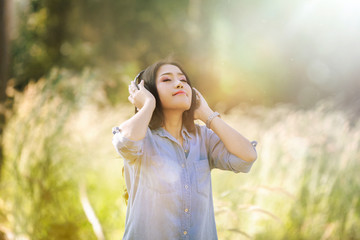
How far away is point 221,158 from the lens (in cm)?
134

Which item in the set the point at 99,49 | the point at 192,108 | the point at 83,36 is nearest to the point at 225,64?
the point at 99,49

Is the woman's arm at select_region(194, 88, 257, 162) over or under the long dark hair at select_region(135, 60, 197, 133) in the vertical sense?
under

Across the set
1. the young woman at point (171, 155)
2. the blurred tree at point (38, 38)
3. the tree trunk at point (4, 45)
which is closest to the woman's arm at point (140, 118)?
the young woman at point (171, 155)

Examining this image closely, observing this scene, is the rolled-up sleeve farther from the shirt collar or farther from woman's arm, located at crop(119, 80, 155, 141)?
the shirt collar

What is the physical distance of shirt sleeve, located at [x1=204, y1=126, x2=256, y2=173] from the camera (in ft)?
4.26

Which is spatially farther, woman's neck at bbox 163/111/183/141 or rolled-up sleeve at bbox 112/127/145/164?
woman's neck at bbox 163/111/183/141

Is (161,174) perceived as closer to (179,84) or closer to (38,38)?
(179,84)

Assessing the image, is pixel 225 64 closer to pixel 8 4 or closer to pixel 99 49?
pixel 99 49

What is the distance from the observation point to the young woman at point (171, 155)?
1.17 meters

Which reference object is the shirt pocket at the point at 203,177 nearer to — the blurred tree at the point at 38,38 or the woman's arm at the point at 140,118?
the woman's arm at the point at 140,118

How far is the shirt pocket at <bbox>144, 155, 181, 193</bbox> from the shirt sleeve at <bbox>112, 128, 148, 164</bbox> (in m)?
0.08

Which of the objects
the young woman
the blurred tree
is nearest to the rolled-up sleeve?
the young woman

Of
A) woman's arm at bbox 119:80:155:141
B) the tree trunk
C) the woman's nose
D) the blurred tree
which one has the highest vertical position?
the blurred tree

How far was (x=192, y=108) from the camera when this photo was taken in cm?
140
